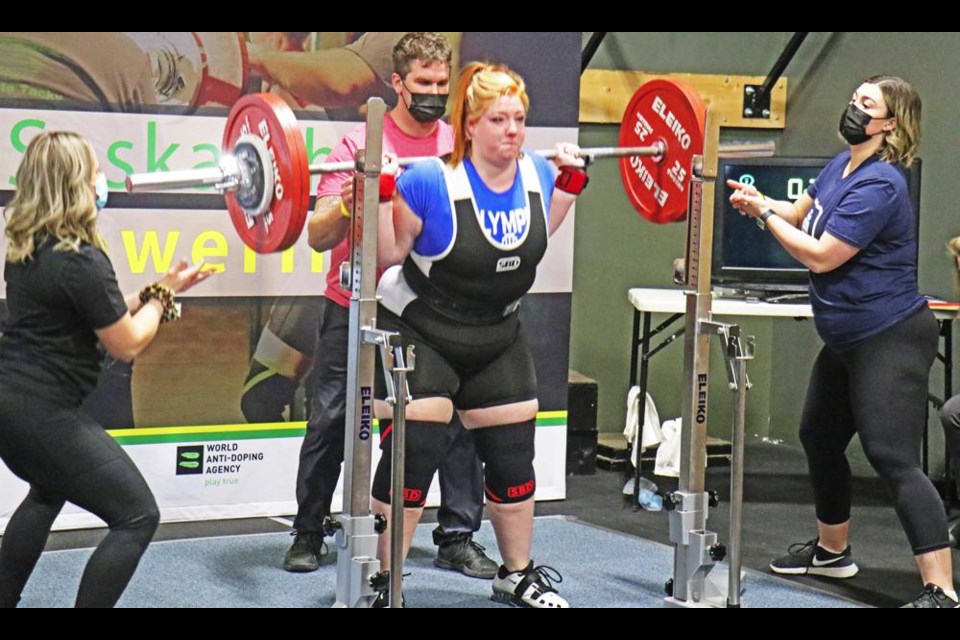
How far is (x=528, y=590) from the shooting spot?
3717 millimetres

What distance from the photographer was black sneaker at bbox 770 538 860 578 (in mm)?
4266

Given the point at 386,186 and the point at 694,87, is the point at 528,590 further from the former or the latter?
the point at 694,87

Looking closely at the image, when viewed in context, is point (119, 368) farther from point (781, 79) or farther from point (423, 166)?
point (781, 79)

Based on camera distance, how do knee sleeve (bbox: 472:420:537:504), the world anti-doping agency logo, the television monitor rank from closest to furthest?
1. knee sleeve (bbox: 472:420:537:504)
2. the world anti-doping agency logo
3. the television monitor

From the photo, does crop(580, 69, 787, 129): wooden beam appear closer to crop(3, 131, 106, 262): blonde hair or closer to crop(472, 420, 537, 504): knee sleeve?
crop(472, 420, 537, 504): knee sleeve

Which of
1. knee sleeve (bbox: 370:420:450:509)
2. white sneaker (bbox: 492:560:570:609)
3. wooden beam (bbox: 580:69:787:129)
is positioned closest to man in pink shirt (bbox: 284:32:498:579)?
white sneaker (bbox: 492:560:570:609)

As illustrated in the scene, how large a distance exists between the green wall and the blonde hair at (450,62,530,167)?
273 cm

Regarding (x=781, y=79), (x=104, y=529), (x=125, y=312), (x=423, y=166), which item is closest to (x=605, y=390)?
(x=781, y=79)

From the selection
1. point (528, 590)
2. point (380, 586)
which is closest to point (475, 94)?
point (380, 586)

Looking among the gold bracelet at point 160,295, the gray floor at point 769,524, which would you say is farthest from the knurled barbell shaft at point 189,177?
the gray floor at point 769,524

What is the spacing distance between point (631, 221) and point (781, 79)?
105 cm

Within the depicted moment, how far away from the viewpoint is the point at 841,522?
4.23 metres

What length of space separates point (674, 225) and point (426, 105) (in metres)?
2.70

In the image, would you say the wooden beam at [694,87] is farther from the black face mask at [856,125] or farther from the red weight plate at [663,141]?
the black face mask at [856,125]
